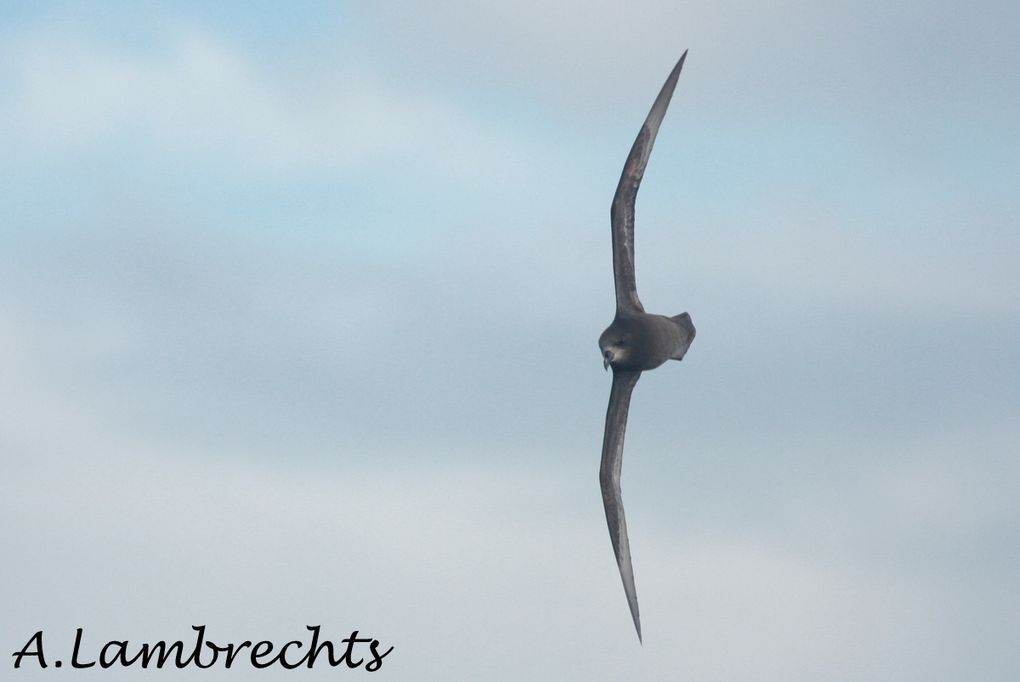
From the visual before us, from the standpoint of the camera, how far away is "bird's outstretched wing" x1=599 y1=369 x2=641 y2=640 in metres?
26.6

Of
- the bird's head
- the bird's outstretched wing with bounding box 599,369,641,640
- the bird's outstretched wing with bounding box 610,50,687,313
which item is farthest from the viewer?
the bird's outstretched wing with bounding box 599,369,641,640

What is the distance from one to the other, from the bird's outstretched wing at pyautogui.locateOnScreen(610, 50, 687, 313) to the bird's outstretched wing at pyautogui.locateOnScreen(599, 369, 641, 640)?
1.54 meters

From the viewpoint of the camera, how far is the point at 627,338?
83.4 feet

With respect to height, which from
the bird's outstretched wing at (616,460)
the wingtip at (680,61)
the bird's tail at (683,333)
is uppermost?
the wingtip at (680,61)

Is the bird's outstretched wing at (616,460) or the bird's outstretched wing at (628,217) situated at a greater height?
the bird's outstretched wing at (628,217)

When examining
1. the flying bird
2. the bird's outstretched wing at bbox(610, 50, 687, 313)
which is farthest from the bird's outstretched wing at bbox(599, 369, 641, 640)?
the bird's outstretched wing at bbox(610, 50, 687, 313)

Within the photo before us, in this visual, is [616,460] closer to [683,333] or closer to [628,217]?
[683,333]

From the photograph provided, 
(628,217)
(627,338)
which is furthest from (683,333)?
(628,217)

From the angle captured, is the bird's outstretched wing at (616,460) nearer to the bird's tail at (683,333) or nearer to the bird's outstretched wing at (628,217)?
the bird's tail at (683,333)

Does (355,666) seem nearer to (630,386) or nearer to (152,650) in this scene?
(152,650)

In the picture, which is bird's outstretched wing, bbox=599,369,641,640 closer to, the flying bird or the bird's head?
the flying bird

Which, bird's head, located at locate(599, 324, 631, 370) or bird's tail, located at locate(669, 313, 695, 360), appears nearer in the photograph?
bird's head, located at locate(599, 324, 631, 370)

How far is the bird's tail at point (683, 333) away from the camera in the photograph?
2678cm

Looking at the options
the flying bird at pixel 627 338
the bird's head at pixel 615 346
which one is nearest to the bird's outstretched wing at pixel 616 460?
the flying bird at pixel 627 338
